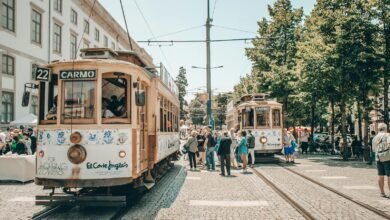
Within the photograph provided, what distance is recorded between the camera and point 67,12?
35812mm

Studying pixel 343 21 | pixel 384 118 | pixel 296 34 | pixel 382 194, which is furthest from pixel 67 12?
pixel 382 194

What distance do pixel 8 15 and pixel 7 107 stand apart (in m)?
5.58

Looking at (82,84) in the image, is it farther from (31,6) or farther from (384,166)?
(31,6)

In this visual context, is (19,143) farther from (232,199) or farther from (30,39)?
(30,39)

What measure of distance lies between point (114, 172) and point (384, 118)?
55.4 feet

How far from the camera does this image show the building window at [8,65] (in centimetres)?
2539

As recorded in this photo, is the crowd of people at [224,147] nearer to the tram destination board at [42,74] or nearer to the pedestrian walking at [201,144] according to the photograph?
the pedestrian walking at [201,144]

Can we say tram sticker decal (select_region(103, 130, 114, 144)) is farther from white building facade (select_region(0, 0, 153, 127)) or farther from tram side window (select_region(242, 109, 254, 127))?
white building facade (select_region(0, 0, 153, 127))

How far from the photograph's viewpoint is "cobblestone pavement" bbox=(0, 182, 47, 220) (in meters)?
8.51

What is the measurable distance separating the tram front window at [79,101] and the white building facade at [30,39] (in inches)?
659

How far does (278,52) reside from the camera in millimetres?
31953

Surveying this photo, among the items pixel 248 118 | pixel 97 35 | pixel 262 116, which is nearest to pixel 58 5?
pixel 97 35

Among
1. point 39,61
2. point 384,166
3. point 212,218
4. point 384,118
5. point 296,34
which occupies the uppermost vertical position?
point 296,34

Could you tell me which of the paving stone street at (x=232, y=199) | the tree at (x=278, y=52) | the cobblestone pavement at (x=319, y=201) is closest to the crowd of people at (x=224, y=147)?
the paving stone street at (x=232, y=199)
